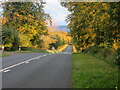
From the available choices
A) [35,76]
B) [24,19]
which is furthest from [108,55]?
[24,19]

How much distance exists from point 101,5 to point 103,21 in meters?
0.84

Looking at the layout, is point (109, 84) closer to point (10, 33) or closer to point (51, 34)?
point (10, 33)

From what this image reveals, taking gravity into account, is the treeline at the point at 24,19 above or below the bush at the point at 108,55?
above

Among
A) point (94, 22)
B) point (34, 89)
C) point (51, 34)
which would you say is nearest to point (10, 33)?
point (94, 22)

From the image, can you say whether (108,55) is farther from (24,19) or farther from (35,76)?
(24,19)

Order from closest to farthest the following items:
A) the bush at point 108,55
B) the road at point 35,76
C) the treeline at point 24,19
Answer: the road at point 35,76
the bush at point 108,55
the treeline at point 24,19

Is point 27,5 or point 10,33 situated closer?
point 10,33

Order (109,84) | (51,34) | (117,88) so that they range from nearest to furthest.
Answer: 1. (117,88)
2. (109,84)
3. (51,34)

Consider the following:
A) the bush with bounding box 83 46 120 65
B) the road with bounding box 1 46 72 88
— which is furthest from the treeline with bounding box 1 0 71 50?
the road with bounding box 1 46 72 88

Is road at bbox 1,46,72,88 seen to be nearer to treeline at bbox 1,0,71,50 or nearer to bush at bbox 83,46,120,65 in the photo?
bush at bbox 83,46,120,65

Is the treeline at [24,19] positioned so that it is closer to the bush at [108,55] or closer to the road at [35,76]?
the bush at [108,55]

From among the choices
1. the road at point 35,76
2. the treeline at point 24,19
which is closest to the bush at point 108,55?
the road at point 35,76

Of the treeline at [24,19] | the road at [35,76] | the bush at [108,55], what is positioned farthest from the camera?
the treeline at [24,19]

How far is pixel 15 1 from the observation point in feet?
146
